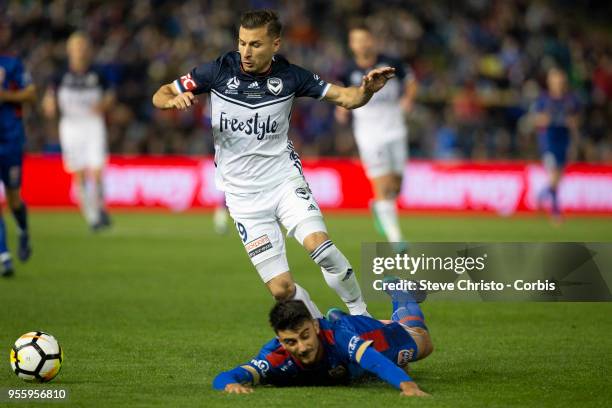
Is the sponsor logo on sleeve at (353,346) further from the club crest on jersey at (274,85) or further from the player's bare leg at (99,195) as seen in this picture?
the player's bare leg at (99,195)

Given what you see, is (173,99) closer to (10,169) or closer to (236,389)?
(236,389)

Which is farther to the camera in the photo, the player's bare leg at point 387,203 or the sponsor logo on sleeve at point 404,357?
the player's bare leg at point 387,203

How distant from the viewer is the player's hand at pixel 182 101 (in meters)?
6.94

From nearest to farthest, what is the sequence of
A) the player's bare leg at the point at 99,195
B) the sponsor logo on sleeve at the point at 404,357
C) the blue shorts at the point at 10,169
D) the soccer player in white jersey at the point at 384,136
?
the sponsor logo on sleeve at the point at 404,357, the blue shorts at the point at 10,169, the soccer player in white jersey at the point at 384,136, the player's bare leg at the point at 99,195

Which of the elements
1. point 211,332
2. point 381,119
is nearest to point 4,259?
point 211,332

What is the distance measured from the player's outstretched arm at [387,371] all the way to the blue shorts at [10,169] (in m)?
7.45

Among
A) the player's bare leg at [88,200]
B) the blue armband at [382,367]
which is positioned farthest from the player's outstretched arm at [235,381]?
the player's bare leg at [88,200]

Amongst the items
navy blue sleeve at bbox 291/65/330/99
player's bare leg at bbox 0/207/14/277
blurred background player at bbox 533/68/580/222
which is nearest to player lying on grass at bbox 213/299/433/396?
navy blue sleeve at bbox 291/65/330/99

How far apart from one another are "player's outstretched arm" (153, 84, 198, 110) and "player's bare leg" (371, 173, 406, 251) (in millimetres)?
6174

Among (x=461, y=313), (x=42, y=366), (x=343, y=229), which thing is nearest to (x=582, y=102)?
(x=343, y=229)

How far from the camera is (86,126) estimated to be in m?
18.3

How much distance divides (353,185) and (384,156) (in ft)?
30.0

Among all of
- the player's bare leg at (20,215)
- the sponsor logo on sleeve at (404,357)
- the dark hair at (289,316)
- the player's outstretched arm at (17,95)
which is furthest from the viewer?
the player's bare leg at (20,215)

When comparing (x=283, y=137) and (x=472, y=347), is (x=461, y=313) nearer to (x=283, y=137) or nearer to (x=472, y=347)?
(x=472, y=347)
